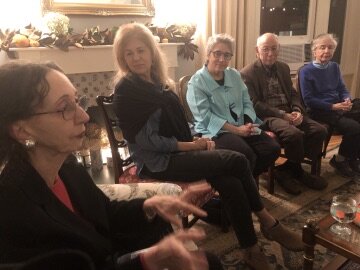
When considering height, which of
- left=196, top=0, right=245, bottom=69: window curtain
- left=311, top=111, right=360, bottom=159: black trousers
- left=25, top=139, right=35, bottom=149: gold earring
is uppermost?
left=196, top=0, right=245, bottom=69: window curtain

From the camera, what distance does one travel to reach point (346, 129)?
8.95 ft

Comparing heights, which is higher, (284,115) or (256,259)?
(284,115)

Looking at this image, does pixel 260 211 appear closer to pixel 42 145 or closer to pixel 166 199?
pixel 166 199

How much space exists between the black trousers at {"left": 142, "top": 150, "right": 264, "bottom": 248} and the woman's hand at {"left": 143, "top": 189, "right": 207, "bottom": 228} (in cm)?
59

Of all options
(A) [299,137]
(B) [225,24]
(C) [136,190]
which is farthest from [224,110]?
(B) [225,24]

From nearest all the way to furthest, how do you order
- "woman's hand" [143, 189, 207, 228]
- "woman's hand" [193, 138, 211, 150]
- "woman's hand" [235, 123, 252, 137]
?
1. "woman's hand" [143, 189, 207, 228]
2. "woman's hand" [193, 138, 211, 150]
3. "woman's hand" [235, 123, 252, 137]

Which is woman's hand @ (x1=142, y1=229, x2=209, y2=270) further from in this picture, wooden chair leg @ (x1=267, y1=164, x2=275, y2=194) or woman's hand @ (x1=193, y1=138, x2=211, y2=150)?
wooden chair leg @ (x1=267, y1=164, x2=275, y2=194)

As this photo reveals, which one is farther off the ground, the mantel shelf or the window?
the window

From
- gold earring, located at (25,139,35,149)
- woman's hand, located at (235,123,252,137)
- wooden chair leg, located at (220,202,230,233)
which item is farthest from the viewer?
woman's hand, located at (235,123,252,137)

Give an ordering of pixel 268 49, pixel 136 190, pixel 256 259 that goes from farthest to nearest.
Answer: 1. pixel 268 49
2. pixel 256 259
3. pixel 136 190

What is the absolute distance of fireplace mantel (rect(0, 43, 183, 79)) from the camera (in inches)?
98.5

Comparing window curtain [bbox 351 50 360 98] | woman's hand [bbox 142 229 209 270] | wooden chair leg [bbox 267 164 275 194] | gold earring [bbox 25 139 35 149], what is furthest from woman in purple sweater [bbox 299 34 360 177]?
gold earring [bbox 25 139 35 149]

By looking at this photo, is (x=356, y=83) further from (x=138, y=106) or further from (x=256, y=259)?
(x=138, y=106)

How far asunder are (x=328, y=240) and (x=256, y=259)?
463mm
